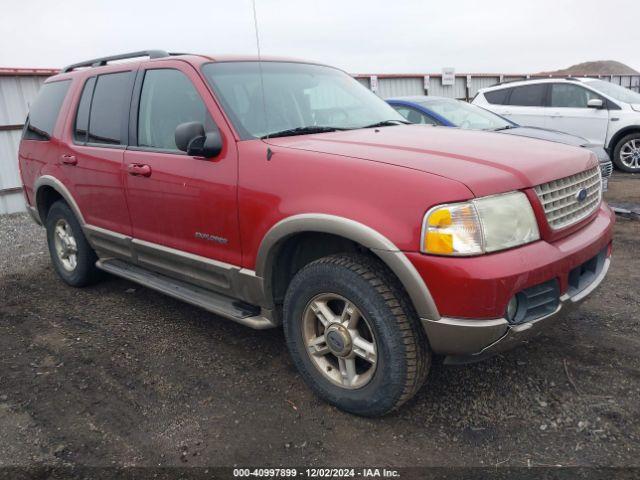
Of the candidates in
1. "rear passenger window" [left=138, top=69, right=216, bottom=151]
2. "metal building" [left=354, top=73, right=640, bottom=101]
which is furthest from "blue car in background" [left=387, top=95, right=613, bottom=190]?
"metal building" [left=354, top=73, right=640, bottom=101]

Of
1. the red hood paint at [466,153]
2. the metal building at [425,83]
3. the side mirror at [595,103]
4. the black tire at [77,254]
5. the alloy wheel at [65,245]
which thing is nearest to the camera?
the red hood paint at [466,153]

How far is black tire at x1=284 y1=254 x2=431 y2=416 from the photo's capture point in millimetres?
2426

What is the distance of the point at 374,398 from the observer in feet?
8.54

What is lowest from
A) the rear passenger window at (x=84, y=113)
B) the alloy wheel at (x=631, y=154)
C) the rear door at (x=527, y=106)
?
the alloy wheel at (x=631, y=154)

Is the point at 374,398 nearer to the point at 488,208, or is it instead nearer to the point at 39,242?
the point at 488,208

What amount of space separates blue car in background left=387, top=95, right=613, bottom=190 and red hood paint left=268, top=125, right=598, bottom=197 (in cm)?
402

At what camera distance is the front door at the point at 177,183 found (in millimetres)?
3053

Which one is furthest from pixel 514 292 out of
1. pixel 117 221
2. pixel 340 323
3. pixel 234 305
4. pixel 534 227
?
pixel 117 221

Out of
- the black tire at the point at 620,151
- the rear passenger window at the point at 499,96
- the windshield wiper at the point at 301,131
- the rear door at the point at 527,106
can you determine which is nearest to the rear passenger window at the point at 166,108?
the windshield wiper at the point at 301,131

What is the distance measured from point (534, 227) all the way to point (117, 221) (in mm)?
2913

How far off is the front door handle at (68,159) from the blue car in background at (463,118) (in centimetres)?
443

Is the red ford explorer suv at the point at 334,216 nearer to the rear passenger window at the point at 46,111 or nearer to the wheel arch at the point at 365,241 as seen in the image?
the wheel arch at the point at 365,241

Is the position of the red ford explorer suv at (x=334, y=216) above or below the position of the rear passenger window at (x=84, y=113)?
below

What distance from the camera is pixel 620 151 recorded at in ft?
32.6
